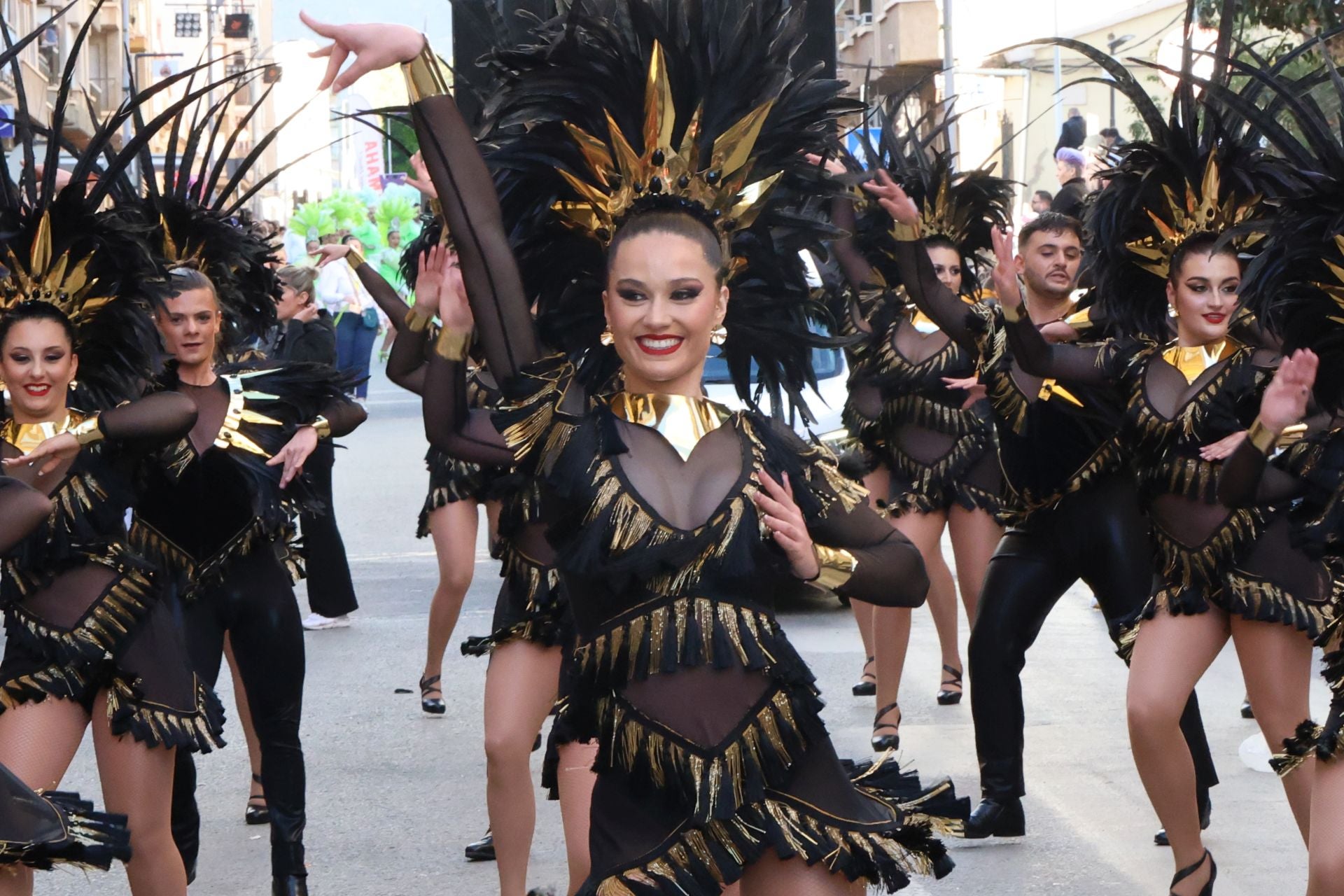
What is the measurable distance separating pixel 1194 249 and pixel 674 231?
253cm

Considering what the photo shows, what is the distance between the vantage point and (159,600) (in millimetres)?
5332

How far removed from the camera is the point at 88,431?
5176 millimetres

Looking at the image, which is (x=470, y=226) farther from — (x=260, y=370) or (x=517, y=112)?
(x=260, y=370)

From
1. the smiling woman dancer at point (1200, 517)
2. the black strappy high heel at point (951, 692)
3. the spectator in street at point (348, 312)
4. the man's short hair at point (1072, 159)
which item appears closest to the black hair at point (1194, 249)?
the smiling woman dancer at point (1200, 517)

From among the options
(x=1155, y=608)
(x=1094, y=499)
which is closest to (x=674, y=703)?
(x=1155, y=608)

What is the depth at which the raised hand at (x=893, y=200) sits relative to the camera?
6.26 m

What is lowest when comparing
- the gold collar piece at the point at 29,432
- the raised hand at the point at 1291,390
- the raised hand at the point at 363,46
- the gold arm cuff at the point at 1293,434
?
the gold arm cuff at the point at 1293,434

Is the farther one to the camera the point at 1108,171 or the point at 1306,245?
the point at 1108,171

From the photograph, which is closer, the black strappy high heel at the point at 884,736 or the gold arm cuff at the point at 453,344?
the gold arm cuff at the point at 453,344

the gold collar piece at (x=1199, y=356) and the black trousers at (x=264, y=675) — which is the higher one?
the gold collar piece at (x=1199, y=356)

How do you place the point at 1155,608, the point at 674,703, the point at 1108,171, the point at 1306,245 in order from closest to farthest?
the point at 674,703
the point at 1306,245
the point at 1155,608
the point at 1108,171

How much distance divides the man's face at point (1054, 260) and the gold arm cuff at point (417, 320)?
3.22 meters

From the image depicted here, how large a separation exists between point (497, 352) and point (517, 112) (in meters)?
0.50

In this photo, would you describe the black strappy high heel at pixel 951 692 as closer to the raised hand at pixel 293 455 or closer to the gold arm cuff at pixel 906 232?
the gold arm cuff at pixel 906 232
